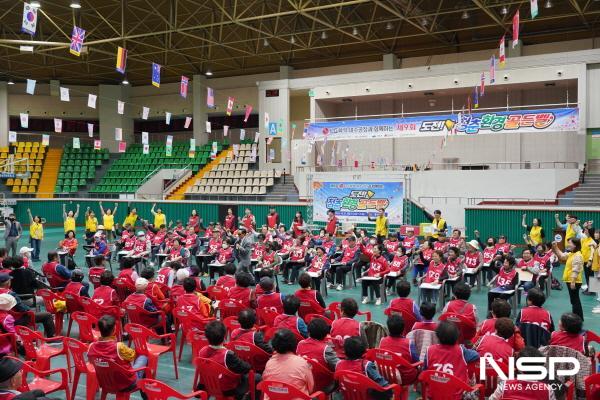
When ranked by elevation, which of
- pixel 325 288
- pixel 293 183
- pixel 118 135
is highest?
pixel 118 135

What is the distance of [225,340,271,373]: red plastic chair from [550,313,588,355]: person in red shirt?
326 centimetres

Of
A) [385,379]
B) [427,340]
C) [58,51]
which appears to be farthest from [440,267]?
[58,51]

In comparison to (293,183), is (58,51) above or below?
above

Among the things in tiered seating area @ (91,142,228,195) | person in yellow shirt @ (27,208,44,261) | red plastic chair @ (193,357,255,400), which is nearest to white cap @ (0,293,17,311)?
red plastic chair @ (193,357,255,400)

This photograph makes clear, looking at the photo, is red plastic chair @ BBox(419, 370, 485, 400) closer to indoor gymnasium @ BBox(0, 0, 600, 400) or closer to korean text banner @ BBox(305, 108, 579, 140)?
indoor gymnasium @ BBox(0, 0, 600, 400)

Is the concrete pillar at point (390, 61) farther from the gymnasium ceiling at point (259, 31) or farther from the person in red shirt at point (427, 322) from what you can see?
the person in red shirt at point (427, 322)

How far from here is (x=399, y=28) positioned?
30688 millimetres

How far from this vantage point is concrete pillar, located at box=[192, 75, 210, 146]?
38969mm

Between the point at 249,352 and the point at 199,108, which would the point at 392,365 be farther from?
the point at 199,108

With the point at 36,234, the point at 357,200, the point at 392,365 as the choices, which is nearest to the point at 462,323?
the point at 392,365

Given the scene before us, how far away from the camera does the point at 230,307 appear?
8766 mm

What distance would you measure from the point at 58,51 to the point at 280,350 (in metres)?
34.6

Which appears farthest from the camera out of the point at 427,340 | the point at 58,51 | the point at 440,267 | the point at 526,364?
the point at 58,51

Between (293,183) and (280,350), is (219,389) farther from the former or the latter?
(293,183)
